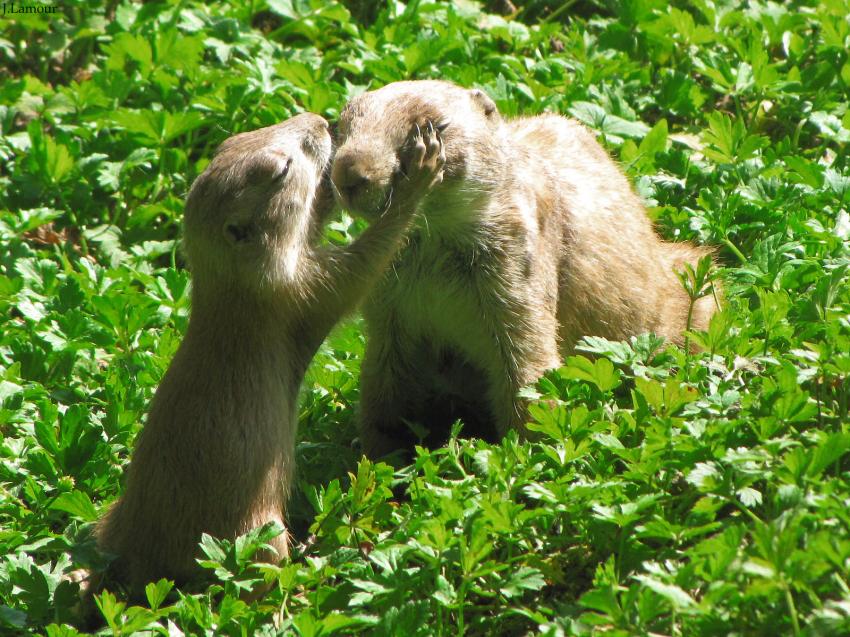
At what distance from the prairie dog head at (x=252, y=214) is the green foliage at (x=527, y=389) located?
105 centimetres

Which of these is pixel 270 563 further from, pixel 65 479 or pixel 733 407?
pixel 733 407

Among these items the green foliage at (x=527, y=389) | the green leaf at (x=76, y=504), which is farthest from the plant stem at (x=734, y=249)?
the green leaf at (x=76, y=504)

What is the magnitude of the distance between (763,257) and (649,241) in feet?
2.06

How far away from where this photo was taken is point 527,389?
5.55 meters

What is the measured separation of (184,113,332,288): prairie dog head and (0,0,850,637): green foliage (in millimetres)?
1049

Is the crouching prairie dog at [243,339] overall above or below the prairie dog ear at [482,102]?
below

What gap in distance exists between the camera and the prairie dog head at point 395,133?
5.52 m

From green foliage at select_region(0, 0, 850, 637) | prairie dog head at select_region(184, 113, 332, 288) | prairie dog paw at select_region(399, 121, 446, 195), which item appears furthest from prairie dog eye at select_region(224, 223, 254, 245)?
green foliage at select_region(0, 0, 850, 637)

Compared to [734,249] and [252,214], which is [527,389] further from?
[734,249]

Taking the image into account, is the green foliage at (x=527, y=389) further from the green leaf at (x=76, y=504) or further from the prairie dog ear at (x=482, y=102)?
the prairie dog ear at (x=482, y=102)

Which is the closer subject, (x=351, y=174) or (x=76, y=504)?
(x=76, y=504)

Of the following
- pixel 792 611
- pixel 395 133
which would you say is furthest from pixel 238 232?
pixel 792 611

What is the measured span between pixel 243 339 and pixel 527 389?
1.30 meters

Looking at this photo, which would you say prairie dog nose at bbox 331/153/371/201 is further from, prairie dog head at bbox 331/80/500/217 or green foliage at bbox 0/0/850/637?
green foliage at bbox 0/0/850/637
